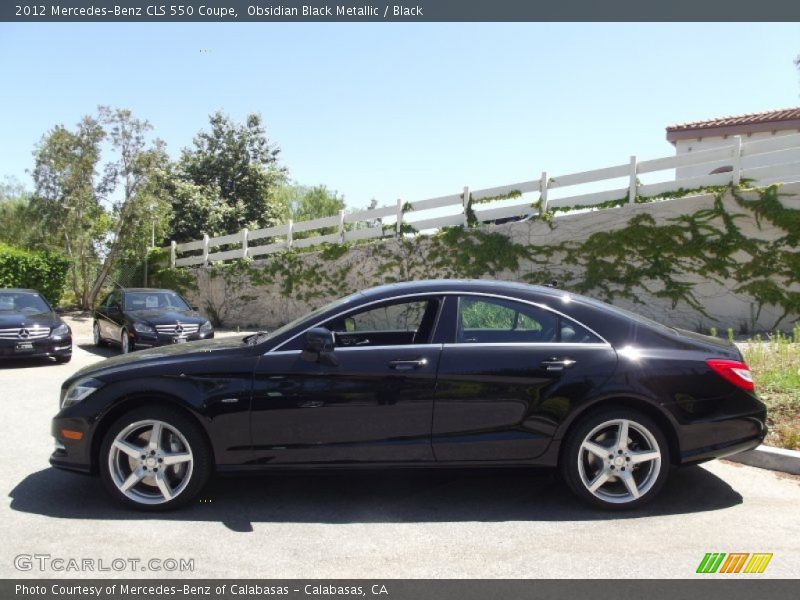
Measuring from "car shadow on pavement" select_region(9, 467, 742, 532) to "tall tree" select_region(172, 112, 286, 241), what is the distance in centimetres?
2279

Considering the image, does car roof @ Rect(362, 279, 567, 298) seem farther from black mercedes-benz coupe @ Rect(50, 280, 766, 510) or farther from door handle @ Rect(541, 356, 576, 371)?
door handle @ Rect(541, 356, 576, 371)

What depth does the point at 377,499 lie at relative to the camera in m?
4.42

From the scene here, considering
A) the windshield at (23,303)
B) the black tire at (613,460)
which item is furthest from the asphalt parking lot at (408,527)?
the windshield at (23,303)

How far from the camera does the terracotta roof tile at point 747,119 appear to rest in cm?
2088

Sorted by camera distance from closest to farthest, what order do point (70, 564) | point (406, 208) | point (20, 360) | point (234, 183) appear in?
point (70, 564) < point (20, 360) < point (406, 208) < point (234, 183)

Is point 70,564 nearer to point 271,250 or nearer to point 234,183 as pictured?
point 271,250

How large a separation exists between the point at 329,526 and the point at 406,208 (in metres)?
13.2

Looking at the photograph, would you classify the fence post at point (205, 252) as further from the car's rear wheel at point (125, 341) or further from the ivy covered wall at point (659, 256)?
the car's rear wheel at point (125, 341)

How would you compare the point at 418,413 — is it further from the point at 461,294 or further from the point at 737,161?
the point at 737,161

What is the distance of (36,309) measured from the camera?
12.4 m

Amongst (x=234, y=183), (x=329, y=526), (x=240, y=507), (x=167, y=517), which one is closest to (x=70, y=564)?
(x=167, y=517)

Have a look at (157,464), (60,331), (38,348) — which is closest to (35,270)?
(60,331)

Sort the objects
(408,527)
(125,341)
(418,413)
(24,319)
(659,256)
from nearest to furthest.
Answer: (408,527)
(418,413)
(24,319)
(125,341)
(659,256)

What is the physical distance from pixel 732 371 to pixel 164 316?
34.5 feet
